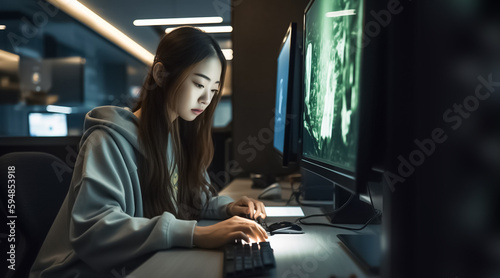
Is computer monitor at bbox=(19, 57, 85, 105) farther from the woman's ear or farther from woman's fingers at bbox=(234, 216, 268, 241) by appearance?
woman's fingers at bbox=(234, 216, 268, 241)

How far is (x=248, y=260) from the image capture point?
1.90 ft

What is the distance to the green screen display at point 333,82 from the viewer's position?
0.53 meters

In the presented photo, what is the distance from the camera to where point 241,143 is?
2.27 metres

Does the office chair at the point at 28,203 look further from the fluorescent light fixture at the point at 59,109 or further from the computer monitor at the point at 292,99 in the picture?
the fluorescent light fixture at the point at 59,109

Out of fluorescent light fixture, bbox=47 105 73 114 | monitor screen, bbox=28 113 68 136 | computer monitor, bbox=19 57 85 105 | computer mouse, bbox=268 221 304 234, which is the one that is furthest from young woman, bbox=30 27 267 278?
fluorescent light fixture, bbox=47 105 73 114

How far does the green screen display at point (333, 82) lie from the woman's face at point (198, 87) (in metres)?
0.26

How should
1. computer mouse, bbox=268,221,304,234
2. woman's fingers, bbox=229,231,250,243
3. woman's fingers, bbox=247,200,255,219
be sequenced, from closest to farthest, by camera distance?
woman's fingers, bbox=229,231,250,243, computer mouse, bbox=268,221,304,234, woman's fingers, bbox=247,200,255,219

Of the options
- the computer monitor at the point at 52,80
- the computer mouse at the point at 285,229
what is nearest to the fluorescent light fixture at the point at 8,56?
the computer monitor at the point at 52,80

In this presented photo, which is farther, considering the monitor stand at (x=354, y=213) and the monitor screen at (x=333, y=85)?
the monitor stand at (x=354, y=213)

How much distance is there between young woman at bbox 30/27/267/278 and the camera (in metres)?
0.70

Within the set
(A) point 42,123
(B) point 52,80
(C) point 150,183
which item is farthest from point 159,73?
(B) point 52,80

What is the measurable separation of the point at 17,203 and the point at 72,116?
478 centimetres

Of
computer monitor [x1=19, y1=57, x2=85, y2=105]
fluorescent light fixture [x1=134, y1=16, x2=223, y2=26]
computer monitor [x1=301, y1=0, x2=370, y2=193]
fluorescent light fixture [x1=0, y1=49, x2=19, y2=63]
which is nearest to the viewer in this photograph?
computer monitor [x1=301, y1=0, x2=370, y2=193]

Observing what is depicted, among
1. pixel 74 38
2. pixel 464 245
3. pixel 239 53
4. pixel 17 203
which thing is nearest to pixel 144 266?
pixel 464 245
